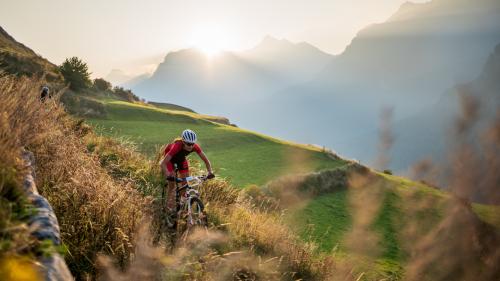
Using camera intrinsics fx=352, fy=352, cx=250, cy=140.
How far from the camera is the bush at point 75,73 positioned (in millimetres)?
37500

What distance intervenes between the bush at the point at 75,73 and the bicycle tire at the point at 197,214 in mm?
34822

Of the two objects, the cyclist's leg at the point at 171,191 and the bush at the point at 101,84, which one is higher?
the bush at the point at 101,84

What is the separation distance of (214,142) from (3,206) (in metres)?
20.8

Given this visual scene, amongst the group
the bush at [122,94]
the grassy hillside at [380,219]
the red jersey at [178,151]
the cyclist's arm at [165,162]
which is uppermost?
the bush at [122,94]

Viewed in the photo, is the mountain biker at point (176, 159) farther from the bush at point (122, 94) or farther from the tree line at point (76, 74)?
the bush at point (122, 94)

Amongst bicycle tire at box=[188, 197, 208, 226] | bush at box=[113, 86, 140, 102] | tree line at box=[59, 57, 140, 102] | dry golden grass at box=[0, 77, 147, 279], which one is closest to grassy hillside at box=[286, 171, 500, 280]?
bicycle tire at box=[188, 197, 208, 226]

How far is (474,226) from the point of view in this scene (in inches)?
317

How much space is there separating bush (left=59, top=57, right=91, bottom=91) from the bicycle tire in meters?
34.8

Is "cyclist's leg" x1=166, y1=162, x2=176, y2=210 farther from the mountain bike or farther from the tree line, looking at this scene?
the tree line

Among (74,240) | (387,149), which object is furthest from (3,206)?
(387,149)

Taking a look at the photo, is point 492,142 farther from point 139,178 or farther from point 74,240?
point 139,178

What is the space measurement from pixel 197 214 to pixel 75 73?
Answer: 3652cm

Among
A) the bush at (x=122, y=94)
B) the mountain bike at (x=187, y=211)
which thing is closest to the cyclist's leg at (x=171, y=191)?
the mountain bike at (x=187, y=211)

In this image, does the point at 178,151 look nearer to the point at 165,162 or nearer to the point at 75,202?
the point at 165,162
